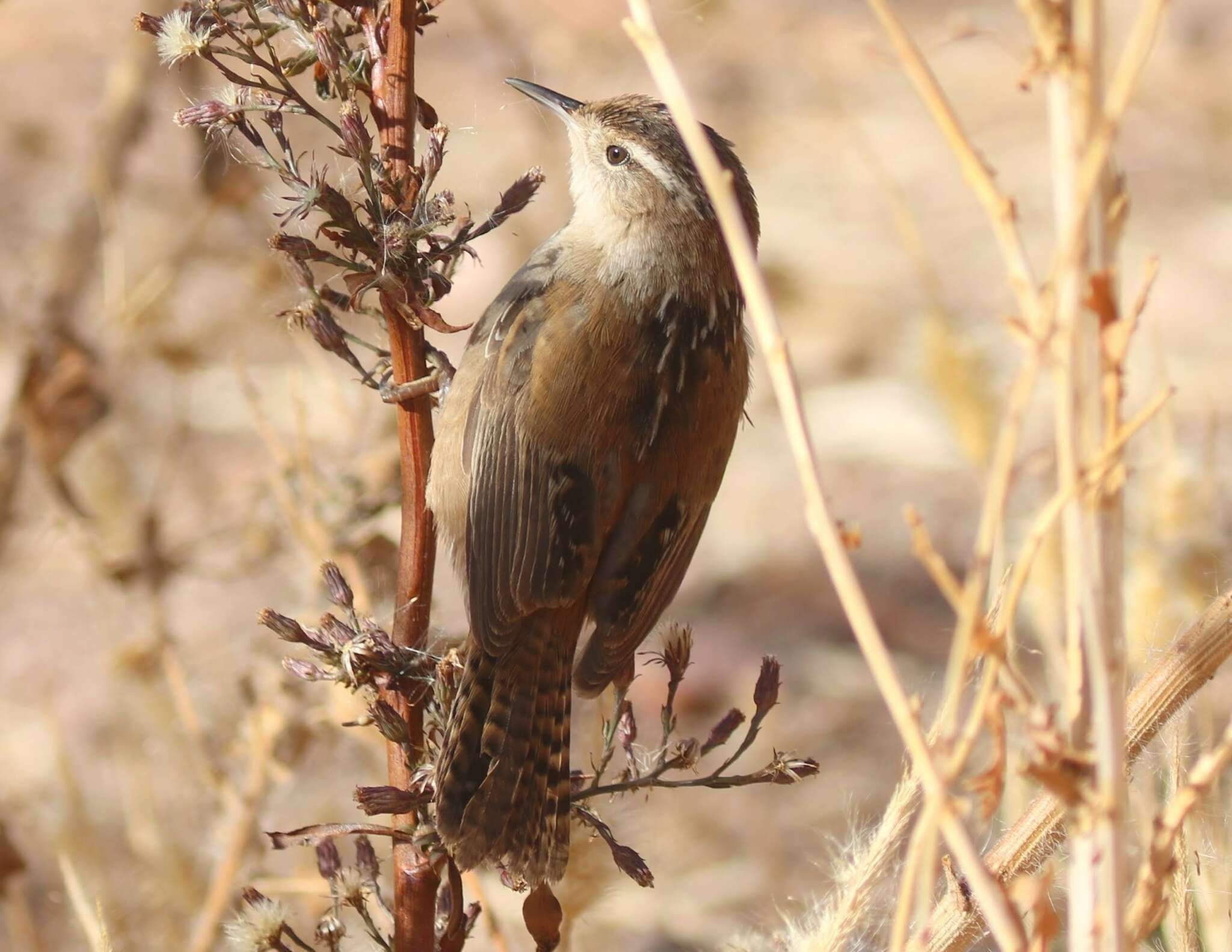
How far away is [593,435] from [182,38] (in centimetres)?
127

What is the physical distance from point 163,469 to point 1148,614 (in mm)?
3023

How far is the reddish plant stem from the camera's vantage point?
A: 78.4 inches

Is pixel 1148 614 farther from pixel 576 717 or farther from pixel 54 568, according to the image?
pixel 54 568

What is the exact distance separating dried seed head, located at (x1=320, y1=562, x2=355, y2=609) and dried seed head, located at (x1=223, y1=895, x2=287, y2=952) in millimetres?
454

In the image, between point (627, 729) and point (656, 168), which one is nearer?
point (627, 729)

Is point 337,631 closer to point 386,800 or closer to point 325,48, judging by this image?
point 386,800

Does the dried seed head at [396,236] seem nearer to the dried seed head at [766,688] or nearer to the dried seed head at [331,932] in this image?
the dried seed head at [766,688]

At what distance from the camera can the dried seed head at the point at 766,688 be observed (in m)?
2.24

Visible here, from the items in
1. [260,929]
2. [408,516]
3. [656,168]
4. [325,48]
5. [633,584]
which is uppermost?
[656,168]

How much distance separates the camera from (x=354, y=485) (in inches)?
127

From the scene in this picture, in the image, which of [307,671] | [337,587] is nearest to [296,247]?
[337,587]

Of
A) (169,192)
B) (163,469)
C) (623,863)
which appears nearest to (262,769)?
(623,863)

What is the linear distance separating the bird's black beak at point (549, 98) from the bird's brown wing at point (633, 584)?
1067mm

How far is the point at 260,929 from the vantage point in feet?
6.43
